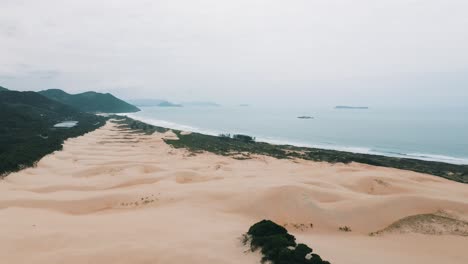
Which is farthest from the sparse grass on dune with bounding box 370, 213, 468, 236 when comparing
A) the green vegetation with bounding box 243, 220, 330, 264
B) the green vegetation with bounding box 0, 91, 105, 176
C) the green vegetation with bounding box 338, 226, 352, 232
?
the green vegetation with bounding box 0, 91, 105, 176

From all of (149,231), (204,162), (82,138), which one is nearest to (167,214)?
(149,231)

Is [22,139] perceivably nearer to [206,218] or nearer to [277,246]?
[206,218]

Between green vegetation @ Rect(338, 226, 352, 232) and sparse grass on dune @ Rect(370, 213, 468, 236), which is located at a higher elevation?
sparse grass on dune @ Rect(370, 213, 468, 236)

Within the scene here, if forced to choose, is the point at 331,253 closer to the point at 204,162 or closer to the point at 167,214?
the point at 167,214

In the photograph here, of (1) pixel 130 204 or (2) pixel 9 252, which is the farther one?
(1) pixel 130 204

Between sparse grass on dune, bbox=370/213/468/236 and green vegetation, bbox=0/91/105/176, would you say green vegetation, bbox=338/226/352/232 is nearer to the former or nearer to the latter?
sparse grass on dune, bbox=370/213/468/236

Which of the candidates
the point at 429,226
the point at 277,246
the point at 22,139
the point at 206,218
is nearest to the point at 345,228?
the point at 429,226
